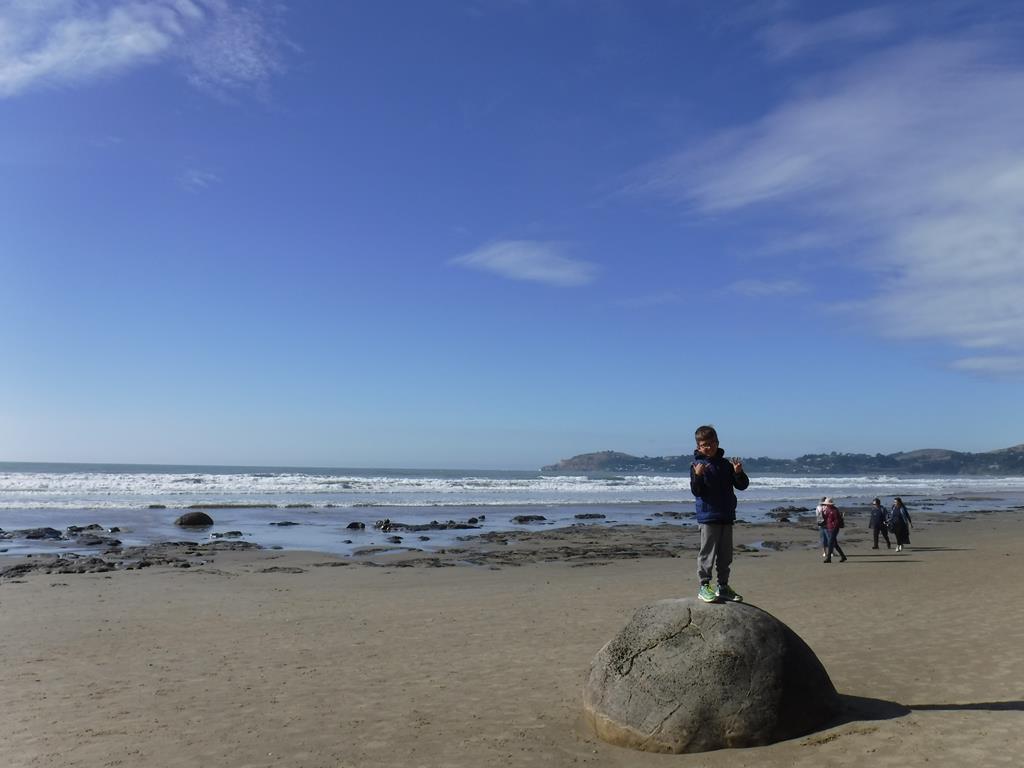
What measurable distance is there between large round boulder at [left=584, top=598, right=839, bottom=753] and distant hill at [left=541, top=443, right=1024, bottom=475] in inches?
5604

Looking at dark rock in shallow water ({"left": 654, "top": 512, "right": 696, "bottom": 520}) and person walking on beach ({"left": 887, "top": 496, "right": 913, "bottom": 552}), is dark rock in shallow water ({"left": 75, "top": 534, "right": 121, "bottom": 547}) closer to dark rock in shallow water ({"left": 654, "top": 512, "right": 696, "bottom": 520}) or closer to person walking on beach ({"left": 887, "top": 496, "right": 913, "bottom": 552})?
person walking on beach ({"left": 887, "top": 496, "right": 913, "bottom": 552})

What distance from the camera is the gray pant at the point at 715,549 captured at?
24.7 ft

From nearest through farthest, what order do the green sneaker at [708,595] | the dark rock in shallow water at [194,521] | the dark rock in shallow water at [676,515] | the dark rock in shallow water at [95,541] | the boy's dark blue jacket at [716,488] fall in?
the boy's dark blue jacket at [716,488]
the green sneaker at [708,595]
the dark rock in shallow water at [95,541]
the dark rock in shallow water at [194,521]
the dark rock in shallow water at [676,515]

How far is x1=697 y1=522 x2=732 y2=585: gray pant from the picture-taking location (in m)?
7.52

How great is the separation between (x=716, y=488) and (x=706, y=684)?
175cm

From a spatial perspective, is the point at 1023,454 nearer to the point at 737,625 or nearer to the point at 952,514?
the point at 952,514

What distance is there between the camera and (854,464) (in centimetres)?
17075

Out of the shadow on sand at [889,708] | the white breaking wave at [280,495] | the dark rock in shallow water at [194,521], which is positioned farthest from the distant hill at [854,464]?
the shadow on sand at [889,708]

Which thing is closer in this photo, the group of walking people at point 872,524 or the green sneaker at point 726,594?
the green sneaker at point 726,594

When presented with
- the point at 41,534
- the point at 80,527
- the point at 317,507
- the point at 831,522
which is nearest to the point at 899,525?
the point at 831,522

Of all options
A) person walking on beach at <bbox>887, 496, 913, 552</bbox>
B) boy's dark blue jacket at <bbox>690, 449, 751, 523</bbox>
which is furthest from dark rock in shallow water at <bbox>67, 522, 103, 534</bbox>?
person walking on beach at <bbox>887, 496, 913, 552</bbox>

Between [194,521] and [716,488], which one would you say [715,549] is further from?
[194,521]

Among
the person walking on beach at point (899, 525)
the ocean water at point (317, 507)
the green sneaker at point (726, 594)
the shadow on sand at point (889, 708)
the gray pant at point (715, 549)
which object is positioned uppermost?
the gray pant at point (715, 549)

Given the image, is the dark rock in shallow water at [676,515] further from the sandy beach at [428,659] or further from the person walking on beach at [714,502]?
the person walking on beach at [714,502]
